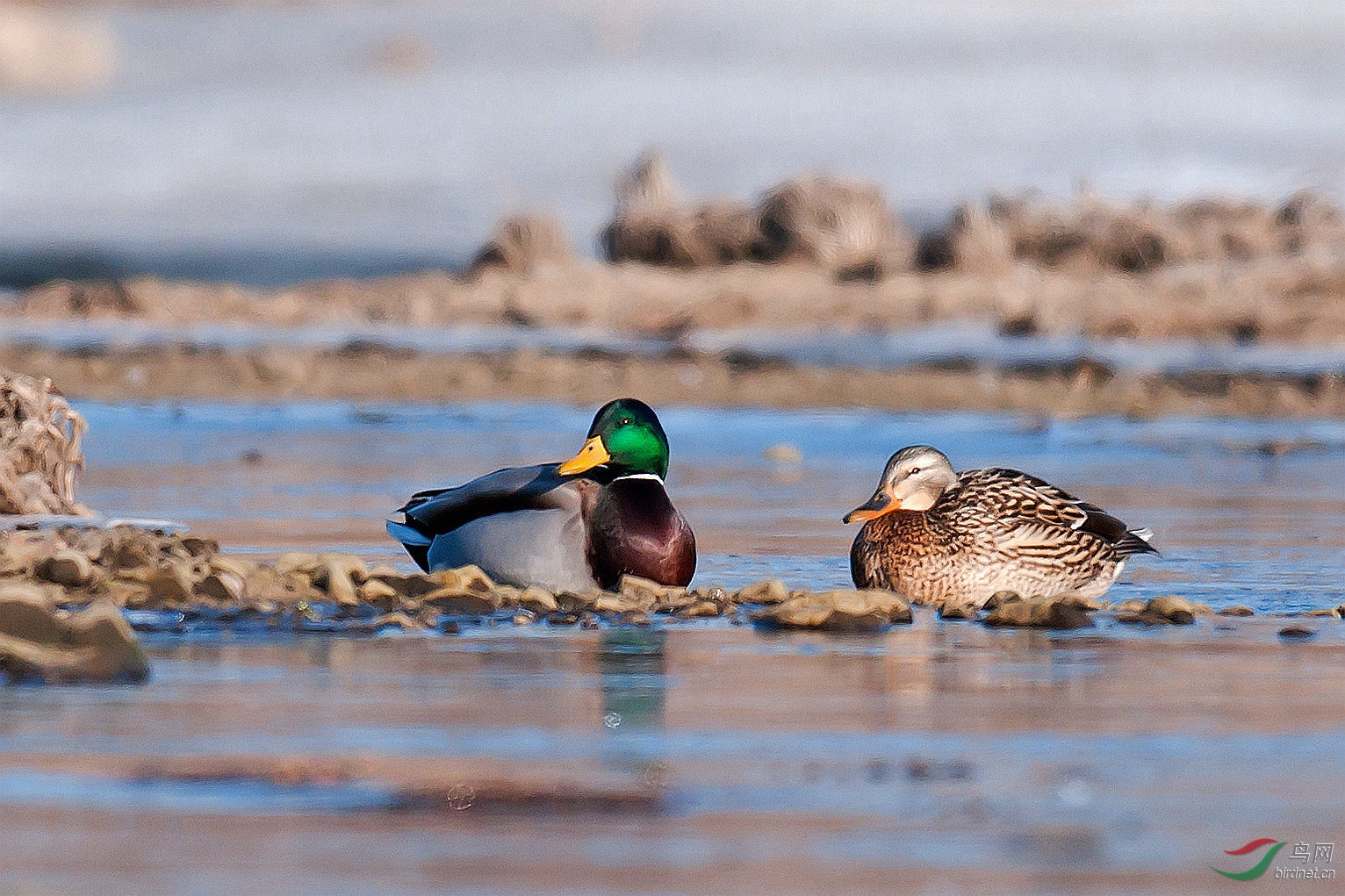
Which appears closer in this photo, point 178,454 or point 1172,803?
point 1172,803

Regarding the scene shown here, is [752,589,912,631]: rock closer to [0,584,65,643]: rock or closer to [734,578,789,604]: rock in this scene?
[734,578,789,604]: rock

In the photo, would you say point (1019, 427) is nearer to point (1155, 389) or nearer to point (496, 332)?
point (1155, 389)

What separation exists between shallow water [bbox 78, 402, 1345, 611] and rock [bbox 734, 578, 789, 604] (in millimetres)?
756

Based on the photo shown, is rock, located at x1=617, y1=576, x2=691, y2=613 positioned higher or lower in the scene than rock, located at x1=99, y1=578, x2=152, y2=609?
lower

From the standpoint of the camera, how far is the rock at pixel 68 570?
8.04 metres

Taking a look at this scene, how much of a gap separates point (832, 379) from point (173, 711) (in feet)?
52.4

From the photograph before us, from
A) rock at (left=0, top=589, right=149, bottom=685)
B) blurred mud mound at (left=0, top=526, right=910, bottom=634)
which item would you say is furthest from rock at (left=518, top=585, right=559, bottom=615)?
rock at (left=0, top=589, right=149, bottom=685)

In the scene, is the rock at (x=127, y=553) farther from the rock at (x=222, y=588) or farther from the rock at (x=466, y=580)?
the rock at (x=466, y=580)

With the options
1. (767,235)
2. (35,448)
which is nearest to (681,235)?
(767,235)

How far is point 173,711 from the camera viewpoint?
5.95 m

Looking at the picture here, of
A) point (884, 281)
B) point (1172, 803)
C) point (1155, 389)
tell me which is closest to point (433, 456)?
point (1155, 389)

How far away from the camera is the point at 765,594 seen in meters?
8.09

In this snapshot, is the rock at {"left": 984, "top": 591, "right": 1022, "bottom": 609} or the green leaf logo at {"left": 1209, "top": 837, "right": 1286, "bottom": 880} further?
the rock at {"left": 984, "top": 591, "right": 1022, "bottom": 609}

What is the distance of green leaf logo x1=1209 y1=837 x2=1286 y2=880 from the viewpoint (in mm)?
4375
